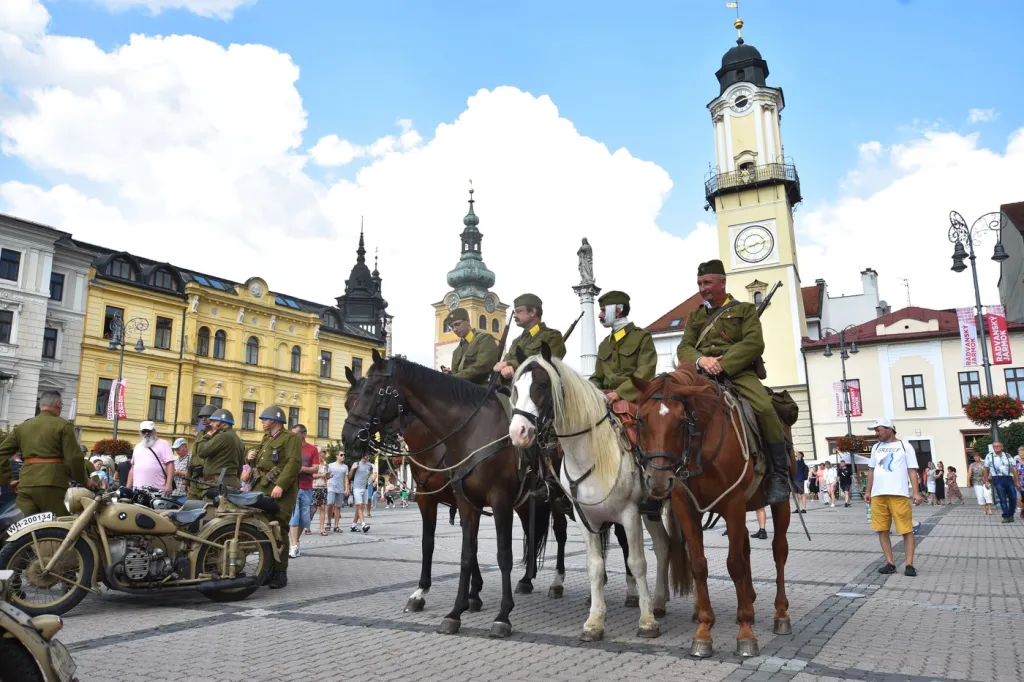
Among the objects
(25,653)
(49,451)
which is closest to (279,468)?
(49,451)

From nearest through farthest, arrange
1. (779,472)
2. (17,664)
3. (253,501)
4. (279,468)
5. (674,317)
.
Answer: (17,664) → (779,472) → (253,501) → (279,468) → (674,317)

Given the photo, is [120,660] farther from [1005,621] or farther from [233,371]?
[233,371]

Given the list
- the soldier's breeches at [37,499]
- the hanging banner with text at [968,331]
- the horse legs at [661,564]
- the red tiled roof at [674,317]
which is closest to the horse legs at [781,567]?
the horse legs at [661,564]

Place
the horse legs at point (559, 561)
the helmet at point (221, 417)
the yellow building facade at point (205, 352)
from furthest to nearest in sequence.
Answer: the yellow building facade at point (205, 352) → the helmet at point (221, 417) → the horse legs at point (559, 561)

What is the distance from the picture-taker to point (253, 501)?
27.3 ft

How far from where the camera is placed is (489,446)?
6.80 meters

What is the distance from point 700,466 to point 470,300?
83.4 meters

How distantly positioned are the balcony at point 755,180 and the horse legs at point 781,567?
44.0 m

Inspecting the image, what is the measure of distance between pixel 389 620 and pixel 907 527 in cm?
691

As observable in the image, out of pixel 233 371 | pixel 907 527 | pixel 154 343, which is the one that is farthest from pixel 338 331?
pixel 907 527

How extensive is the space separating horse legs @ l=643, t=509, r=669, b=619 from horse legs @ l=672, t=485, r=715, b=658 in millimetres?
1164

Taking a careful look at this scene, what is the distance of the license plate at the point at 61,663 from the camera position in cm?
311

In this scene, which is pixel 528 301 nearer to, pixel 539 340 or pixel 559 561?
pixel 539 340

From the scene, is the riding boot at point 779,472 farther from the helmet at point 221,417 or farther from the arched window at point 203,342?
the arched window at point 203,342
